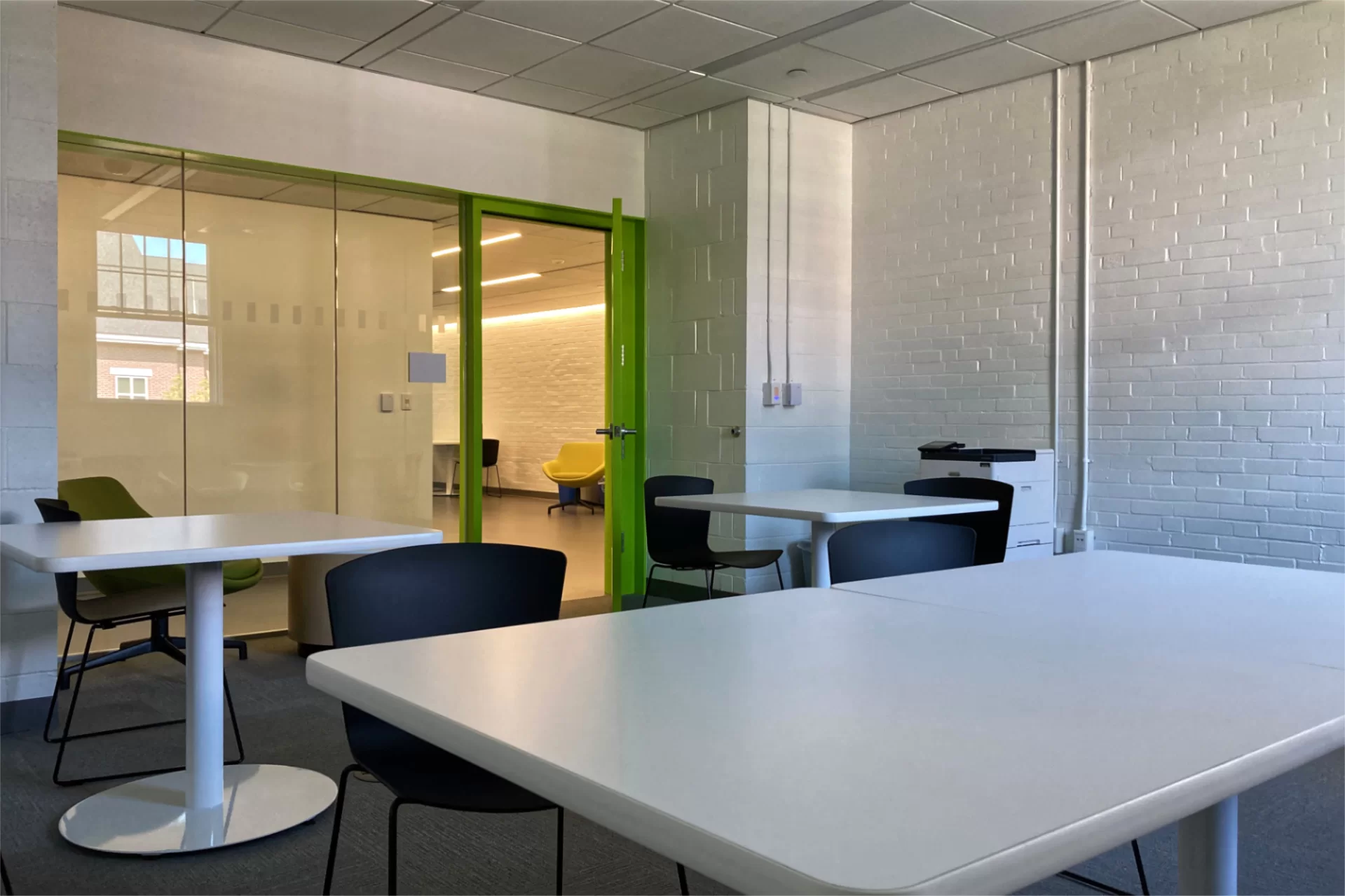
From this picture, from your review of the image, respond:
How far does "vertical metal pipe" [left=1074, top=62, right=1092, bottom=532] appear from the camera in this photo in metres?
5.45

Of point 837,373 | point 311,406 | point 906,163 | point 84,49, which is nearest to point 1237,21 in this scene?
point 906,163

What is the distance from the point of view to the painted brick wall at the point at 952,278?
5711mm

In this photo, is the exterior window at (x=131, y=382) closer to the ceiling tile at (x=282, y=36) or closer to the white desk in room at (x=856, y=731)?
the ceiling tile at (x=282, y=36)

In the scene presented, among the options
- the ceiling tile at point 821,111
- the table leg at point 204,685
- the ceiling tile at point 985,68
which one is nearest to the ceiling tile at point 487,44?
the ceiling tile at point 821,111

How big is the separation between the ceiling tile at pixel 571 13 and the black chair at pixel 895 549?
3133 mm

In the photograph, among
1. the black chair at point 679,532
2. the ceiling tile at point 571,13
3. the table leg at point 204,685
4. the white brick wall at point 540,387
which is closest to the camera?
the table leg at point 204,685

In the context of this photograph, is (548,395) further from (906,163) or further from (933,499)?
(933,499)

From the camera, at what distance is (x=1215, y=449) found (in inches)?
196

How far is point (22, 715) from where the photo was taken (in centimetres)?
378

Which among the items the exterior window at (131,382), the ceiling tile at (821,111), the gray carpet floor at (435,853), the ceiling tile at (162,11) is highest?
the ceiling tile at (821,111)

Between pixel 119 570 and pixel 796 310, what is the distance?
4.10 meters

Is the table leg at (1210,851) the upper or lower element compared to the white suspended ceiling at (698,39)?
lower

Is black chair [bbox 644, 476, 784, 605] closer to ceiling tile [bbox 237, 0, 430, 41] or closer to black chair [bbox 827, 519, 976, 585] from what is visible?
black chair [bbox 827, 519, 976, 585]

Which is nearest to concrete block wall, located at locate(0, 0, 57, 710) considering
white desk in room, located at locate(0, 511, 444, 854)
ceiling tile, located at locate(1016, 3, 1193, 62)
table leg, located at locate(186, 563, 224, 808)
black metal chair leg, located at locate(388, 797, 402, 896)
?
white desk in room, located at locate(0, 511, 444, 854)
